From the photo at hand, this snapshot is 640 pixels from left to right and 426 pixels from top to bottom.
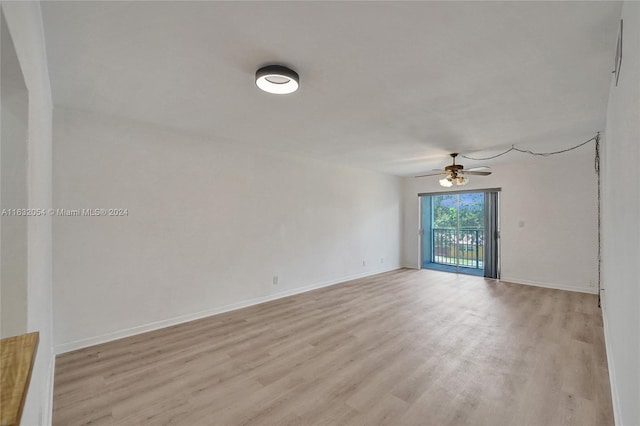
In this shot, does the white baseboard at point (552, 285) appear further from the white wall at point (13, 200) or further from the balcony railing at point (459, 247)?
the white wall at point (13, 200)

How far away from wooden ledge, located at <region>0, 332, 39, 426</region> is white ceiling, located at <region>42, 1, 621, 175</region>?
167 centimetres

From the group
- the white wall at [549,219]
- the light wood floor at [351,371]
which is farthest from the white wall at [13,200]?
the white wall at [549,219]

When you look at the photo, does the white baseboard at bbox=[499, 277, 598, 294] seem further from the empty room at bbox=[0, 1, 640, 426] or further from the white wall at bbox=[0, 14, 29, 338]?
the white wall at bbox=[0, 14, 29, 338]

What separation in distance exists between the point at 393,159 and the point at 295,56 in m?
3.74

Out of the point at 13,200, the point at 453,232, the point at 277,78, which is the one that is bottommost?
the point at 453,232

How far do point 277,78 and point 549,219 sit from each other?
5915 millimetres

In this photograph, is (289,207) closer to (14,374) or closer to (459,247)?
(14,374)

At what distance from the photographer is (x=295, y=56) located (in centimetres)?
199

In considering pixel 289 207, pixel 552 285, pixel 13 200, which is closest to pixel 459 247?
pixel 552 285

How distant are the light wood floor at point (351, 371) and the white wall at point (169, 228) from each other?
351 mm

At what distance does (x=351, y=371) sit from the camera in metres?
2.49

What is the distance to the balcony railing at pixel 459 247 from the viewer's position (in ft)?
25.1

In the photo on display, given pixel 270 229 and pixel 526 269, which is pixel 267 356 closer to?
pixel 270 229

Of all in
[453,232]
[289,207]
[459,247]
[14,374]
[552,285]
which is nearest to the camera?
[14,374]
